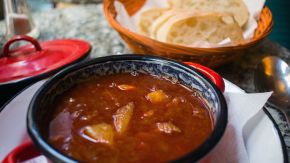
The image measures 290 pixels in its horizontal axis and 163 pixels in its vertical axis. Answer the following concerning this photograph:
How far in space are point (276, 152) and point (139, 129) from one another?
350mm

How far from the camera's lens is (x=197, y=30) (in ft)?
4.84

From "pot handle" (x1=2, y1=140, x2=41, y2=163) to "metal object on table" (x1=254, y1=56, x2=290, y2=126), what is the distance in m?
0.84

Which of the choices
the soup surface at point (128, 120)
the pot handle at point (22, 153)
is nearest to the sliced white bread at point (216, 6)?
the soup surface at point (128, 120)

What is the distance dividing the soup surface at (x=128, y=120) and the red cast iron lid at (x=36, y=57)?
1.05ft

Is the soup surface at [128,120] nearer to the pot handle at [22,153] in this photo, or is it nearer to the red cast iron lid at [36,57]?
the pot handle at [22,153]

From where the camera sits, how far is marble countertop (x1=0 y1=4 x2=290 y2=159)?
4.65ft

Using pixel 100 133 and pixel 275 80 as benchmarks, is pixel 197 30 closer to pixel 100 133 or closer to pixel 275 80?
pixel 275 80

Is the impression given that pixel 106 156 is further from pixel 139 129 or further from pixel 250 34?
pixel 250 34

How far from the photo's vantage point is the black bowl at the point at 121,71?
675 millimetres

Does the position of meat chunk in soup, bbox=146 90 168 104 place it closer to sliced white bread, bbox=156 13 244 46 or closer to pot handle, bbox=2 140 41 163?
pot handle, bbox=2 140 41 163

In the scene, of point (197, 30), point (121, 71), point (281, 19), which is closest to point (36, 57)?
point (121, 71)

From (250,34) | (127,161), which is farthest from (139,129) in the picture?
(250,34)

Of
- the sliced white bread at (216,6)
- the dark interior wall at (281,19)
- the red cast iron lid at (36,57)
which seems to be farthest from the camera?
the dark interior wall at (281,19)

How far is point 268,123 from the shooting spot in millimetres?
→ 900
